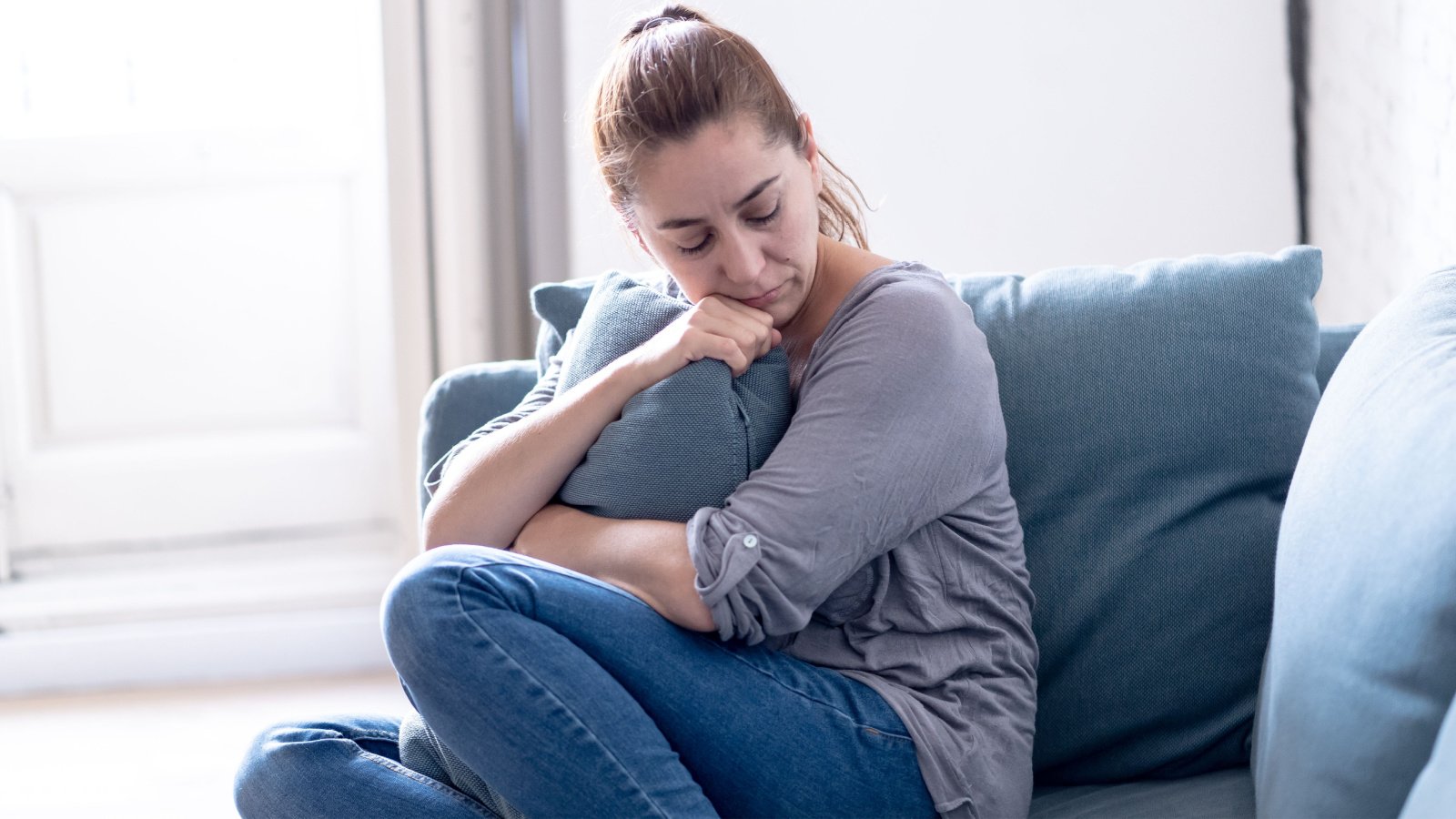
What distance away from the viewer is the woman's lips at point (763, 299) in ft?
4.50

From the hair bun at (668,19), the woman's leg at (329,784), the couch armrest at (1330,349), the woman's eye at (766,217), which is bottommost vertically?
the woman's leg at (329,784)

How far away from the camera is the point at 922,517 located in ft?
4.04

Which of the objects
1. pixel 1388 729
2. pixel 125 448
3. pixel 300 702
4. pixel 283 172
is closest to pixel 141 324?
pixel 125 448

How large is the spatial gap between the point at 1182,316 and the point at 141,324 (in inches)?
98.5

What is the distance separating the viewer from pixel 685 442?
4.17ft

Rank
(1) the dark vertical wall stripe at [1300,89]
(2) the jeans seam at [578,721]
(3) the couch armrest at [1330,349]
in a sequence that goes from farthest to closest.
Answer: (1) the dark vertical wall stripe at [1300,89]
(3) the couch armrest at [1330,349]
(2) the jeans seam at [578,721]

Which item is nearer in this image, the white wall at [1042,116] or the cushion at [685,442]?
the cushion at [685,442]

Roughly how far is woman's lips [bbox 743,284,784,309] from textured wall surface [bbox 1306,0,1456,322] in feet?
3.83

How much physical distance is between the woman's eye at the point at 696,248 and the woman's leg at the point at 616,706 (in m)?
0.36

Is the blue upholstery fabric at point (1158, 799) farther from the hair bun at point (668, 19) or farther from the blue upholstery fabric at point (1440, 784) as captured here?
the hair bun at point (668, 19)

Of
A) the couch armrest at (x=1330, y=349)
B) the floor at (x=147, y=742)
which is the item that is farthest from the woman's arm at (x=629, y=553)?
the floor at (x=147, y=742)

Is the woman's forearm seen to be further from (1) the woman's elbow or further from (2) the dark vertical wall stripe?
(2) the dark vertical wall stripe

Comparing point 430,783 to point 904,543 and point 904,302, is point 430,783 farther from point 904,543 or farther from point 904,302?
point 904,302

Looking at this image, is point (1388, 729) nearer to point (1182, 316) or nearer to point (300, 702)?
point (1182, 316)
